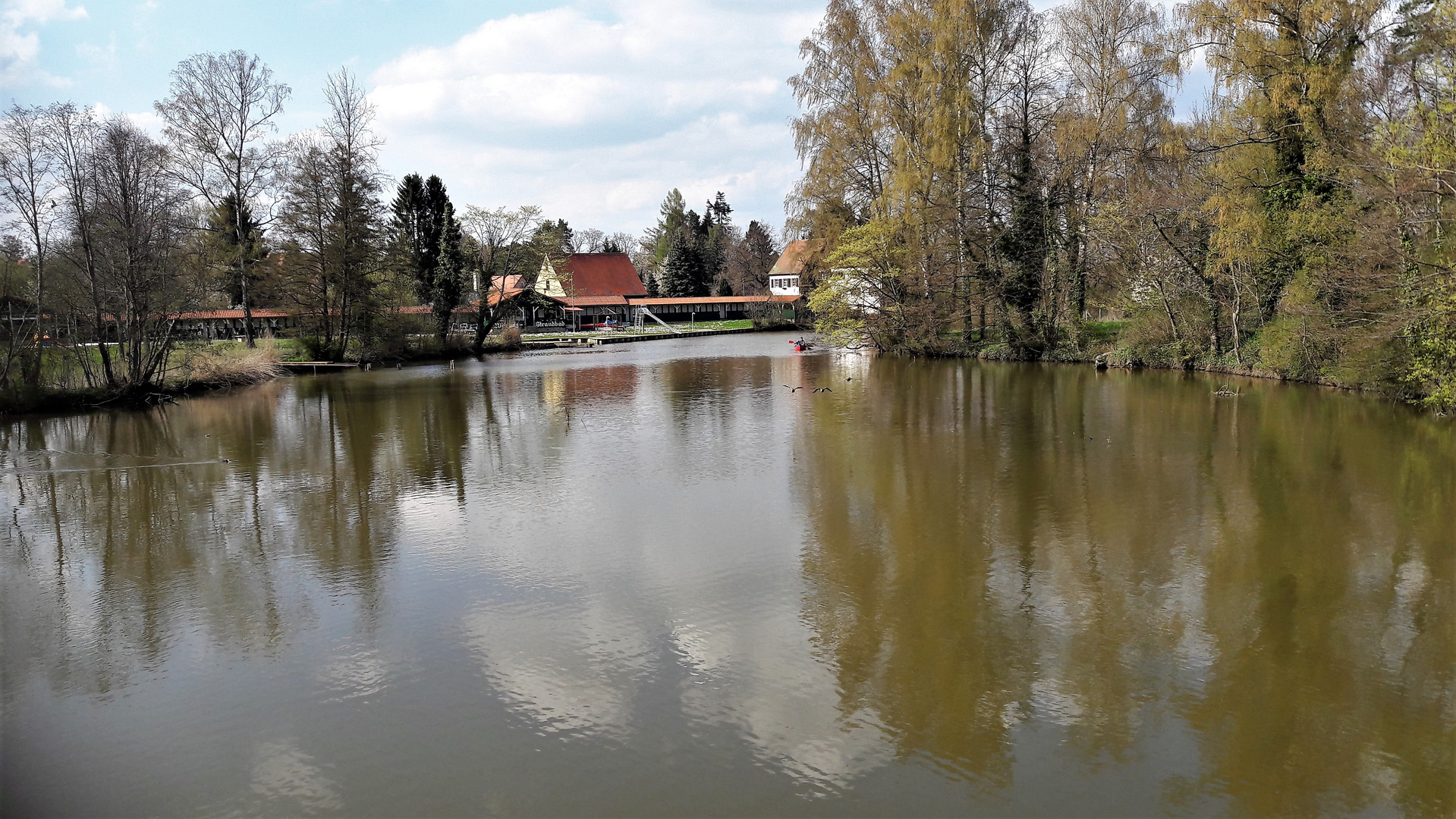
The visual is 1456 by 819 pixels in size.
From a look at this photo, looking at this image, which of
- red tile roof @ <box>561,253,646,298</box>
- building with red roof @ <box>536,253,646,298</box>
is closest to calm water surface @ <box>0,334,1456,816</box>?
building with red roof @ <box>536,253,646,298</box>

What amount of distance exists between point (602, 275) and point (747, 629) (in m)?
57.0

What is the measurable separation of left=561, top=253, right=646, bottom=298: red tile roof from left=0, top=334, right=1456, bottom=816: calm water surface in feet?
154

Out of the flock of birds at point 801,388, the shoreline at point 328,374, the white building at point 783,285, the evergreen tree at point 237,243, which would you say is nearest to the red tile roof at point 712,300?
the white building at point 783,285

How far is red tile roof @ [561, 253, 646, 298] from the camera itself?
5953 cm

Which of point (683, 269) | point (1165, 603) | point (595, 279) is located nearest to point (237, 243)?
point (595, 279)

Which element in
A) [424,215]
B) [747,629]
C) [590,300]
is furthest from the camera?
[590,300]

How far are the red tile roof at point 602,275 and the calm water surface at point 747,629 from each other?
154 feet

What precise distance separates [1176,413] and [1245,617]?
10620 mm

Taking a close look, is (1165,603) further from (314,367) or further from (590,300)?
(590,300)

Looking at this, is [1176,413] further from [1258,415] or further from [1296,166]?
[1296,166]

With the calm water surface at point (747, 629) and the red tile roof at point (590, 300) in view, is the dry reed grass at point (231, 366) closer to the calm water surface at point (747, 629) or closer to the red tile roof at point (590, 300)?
the calm water surface at point (747, 629)

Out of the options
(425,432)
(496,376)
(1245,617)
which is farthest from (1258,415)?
(496,376)

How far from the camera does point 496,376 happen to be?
1108 inches

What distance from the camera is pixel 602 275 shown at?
202 feet
